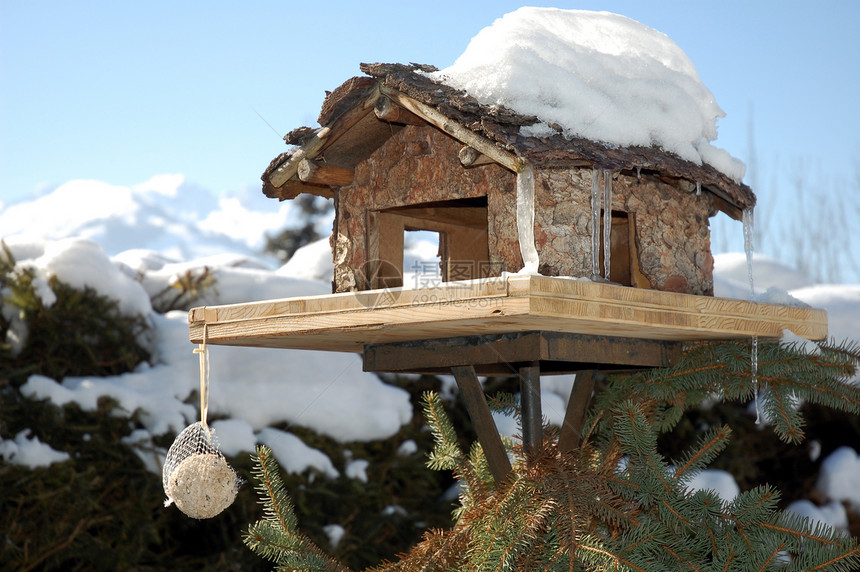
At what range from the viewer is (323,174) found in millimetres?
2131

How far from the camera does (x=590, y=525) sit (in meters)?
1.98

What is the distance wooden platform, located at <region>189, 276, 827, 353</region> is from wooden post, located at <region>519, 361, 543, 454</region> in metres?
0.25

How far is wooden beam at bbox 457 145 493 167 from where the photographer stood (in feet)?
6.13

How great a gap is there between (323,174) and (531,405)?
0.77m

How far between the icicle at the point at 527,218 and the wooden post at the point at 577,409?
67cm

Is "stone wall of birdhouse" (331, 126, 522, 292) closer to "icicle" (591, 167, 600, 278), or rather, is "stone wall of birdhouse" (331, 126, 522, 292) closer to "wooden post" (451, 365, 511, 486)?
"icicle" (591, 167, 600, 278)

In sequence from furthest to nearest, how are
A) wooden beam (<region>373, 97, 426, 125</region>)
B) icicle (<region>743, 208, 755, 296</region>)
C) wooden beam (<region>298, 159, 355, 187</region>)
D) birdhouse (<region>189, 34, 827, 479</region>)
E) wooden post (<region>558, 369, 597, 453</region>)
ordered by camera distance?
wooden post (<region>558, 369, 597, 453</region>)
icicle (<region>743, 208, 755, 296</region>)
wooden beam (<region>298, 159, 355, 187</region>)
wooden beam (<region>373, 97, 426, 125</region>)
birdhouse (<region>189, 34, 827, 479</region>)

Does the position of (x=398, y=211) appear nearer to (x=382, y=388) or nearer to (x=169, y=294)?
(x=382, y=388)

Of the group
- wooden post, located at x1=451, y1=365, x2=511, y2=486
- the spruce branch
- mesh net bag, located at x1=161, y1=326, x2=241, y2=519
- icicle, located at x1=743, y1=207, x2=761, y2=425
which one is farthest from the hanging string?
icicle, located at x1=743, y1=207, x2=761, y2=425

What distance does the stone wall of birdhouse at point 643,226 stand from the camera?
6.19 ft

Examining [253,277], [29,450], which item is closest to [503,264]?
[29,450]

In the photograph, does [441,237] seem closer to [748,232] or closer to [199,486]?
[748,232]

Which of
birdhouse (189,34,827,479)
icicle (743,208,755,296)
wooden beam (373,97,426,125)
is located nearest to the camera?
birdhouse (189,34,827,479)

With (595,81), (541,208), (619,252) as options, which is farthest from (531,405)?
(595,81)
